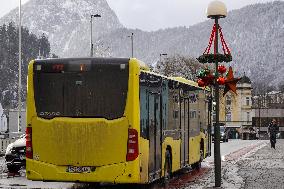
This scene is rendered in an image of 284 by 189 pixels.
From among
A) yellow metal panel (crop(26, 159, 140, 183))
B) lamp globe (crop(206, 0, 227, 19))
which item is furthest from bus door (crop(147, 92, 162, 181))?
lamp globe (crop(206, 0, 227, 19))

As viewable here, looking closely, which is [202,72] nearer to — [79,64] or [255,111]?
[79,64]

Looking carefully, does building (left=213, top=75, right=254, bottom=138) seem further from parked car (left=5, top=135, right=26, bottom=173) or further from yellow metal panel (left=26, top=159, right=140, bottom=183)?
yellow metal panel (left=26, top=159, right=140, bottom=183)

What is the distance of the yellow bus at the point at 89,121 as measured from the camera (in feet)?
45.3

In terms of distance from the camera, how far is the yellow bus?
1382cm

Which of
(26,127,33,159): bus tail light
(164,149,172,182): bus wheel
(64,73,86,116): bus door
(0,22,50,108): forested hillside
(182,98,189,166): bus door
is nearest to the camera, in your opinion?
(64,73,86,116): bus door

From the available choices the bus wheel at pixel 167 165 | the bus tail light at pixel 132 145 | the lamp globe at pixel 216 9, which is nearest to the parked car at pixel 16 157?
the bus wheel at pixel 167 165

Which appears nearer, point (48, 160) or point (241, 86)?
point (48, 160)

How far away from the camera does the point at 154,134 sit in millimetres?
15305

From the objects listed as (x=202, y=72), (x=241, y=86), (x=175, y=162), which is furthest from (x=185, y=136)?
(x=241, y=86)

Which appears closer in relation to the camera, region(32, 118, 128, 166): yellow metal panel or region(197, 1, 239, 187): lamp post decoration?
region(32, 118, 128, 166): yellow metal panel

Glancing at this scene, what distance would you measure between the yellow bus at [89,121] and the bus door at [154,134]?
47mm

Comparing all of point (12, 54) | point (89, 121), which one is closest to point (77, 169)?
point (89, 121)

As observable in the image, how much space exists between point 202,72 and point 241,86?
440ft

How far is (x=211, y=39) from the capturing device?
681 inches
